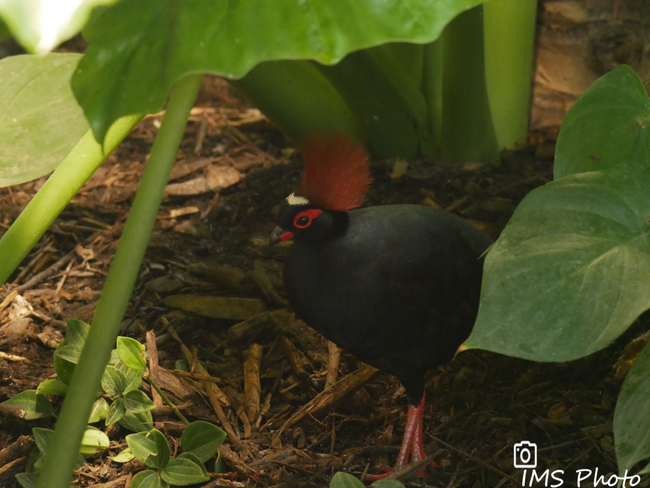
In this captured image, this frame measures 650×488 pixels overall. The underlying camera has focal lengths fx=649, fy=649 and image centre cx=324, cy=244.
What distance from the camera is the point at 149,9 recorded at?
0.98 m

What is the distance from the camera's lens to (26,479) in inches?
57.2

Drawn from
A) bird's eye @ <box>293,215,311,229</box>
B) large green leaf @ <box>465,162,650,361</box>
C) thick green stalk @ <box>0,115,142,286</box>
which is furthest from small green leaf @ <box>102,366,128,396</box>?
large green leaf @ <box>465,162,650,361</box>

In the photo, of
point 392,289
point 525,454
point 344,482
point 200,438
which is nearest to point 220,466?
point 200,438

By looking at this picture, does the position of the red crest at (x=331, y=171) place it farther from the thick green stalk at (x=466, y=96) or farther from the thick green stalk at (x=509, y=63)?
the thick green stalk at (x=509, y=63)

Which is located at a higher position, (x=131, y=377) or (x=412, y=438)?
(x=131, y=377)

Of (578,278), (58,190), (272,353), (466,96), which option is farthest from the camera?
(466,96)

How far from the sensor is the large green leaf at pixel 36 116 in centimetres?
146

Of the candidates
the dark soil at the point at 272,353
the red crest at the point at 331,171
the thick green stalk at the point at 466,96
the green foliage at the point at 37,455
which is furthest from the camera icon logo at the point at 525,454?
the thick green stalk at the point at 466,96

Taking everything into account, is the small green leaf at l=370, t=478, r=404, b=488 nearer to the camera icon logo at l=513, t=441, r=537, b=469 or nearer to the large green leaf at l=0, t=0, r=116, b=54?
the camera icon logo at l=513, t=441, r=537, b=469

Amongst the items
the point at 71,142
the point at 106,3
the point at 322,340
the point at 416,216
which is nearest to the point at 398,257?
the point at 416,216

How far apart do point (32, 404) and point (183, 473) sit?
445mm

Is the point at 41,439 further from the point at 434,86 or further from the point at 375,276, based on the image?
the point at 434,86

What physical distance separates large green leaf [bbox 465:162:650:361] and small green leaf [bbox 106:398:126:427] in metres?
0.99

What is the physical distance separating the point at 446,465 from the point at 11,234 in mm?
1129
